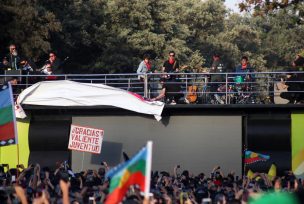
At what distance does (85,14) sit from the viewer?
54250mm

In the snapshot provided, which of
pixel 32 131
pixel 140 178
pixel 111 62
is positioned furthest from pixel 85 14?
pixel 140 178

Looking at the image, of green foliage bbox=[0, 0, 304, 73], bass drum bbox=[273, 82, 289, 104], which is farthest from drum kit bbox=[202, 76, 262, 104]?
green foliage bbox=[0, 0, 304, 73]

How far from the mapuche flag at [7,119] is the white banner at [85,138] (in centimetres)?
250

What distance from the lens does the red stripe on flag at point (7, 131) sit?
21.5 metres

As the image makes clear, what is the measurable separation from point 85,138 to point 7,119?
2.87m

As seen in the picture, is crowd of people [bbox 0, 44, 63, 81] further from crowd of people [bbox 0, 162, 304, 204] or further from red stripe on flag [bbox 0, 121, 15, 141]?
red stripe on flag [bbox 0, 121, 15, 141]

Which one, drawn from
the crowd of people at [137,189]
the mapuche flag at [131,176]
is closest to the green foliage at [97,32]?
the crowd of people at [137,189]

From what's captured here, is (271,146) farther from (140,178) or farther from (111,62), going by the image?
(111,62)

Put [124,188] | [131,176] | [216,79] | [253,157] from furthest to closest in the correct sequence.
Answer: [216,79] < [253,157] < [131,176] < [124,188]

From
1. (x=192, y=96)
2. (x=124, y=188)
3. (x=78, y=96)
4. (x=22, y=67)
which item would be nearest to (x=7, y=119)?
(x=78, y=96)

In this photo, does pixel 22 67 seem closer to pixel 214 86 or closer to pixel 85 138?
pixel 85 138

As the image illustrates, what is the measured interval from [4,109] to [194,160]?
5420 mm

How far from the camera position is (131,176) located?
10461mm

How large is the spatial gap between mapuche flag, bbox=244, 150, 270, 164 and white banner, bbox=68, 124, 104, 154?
3452 millimetres
